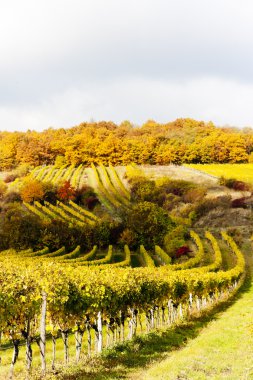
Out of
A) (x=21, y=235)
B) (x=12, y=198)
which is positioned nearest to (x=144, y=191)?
(x=12, y=198)

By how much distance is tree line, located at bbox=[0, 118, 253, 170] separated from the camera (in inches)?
5458

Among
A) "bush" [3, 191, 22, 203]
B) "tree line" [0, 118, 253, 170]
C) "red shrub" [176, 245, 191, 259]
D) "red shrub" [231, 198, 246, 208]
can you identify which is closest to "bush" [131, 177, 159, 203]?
"red shrub" [231, 198, 246, 208]

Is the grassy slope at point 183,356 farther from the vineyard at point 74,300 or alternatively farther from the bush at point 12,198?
the bush at point 12,198

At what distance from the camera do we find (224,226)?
85.4 metres

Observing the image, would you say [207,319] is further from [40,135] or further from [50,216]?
[40,135]

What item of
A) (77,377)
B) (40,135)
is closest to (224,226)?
(77,377)

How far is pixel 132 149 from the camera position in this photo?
462 ft

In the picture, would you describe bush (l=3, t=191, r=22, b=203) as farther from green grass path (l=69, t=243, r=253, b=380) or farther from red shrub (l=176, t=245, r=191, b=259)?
green grass path (l=69, t=243, r=253, b=380)

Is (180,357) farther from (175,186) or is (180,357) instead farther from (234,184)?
(234,184)

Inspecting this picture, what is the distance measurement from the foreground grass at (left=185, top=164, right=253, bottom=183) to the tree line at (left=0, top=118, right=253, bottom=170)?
511 cm

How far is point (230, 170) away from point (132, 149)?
3419 centimetres

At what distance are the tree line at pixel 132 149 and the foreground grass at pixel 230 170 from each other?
16.8ft

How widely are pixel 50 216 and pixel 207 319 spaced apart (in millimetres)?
56757

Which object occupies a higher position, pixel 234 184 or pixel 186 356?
pixel 234 184
